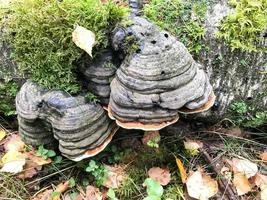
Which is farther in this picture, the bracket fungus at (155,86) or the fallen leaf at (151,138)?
the fallen leaf at (151,138)

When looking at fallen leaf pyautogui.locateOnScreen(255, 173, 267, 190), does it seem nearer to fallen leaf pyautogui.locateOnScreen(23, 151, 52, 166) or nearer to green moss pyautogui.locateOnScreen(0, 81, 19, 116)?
fallen leaf pyautogui.locateOnScreen(23, 151, 52, 166)

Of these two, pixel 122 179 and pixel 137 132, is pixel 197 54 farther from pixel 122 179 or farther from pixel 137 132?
pixel 122 179

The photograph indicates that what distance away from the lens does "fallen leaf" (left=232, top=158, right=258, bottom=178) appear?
320 centimetres

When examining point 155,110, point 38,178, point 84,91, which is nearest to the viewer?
point 155,110

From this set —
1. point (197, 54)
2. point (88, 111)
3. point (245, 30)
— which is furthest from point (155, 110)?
point (245, 30)

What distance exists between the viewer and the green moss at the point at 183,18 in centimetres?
322

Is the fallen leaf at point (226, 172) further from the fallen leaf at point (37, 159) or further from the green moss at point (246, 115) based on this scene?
the fallen leaf at point (37, 159)

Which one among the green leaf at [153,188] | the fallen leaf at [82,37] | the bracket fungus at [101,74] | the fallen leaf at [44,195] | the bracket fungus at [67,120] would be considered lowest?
the fallen leaf at [44,195]

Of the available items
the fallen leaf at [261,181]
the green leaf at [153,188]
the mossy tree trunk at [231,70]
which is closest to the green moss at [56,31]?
the mossy tree trunk at [231,70]

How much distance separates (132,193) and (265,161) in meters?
1.09

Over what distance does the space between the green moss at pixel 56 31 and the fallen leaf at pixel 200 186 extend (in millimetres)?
1080

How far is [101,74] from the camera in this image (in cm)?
296

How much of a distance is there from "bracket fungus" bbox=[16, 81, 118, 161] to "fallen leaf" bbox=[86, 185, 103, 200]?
0.34 m

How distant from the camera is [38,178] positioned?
3311 mm
